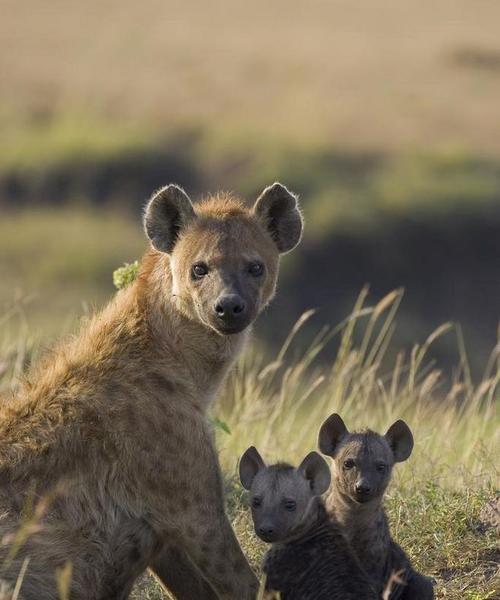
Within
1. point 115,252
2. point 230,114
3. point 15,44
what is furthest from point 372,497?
point 15,44

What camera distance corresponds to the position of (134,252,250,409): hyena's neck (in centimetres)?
534

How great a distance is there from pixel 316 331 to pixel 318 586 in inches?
539

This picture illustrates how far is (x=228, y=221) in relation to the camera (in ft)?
18.3

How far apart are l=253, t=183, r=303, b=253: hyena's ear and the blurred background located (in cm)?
1101

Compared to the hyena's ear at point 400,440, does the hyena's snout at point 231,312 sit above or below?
above

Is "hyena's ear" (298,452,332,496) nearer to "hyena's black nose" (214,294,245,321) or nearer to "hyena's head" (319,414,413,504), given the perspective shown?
"hyena's head" (319,414,413,504)

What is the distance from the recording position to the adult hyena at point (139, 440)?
502 cm

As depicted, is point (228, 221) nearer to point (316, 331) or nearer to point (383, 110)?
point (316, 331)

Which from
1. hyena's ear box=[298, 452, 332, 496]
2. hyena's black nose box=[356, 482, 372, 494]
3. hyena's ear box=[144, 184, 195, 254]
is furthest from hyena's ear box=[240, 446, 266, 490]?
hyena's ear box=[144, 184, 195, 254]

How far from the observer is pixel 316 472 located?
5.41m

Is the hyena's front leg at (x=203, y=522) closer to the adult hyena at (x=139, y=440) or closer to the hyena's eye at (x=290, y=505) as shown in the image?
the adult hyena at (x=139, y=440)

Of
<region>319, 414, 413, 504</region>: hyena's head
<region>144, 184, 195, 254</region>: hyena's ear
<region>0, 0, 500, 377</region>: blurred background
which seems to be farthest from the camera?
<region>0, 0, 500, 377</region>: blurred background

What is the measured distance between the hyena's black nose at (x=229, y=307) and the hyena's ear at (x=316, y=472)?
23.2 inches

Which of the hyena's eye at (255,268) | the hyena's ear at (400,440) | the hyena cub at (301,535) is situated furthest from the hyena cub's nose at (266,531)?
the hyena's eye at (255,268)
